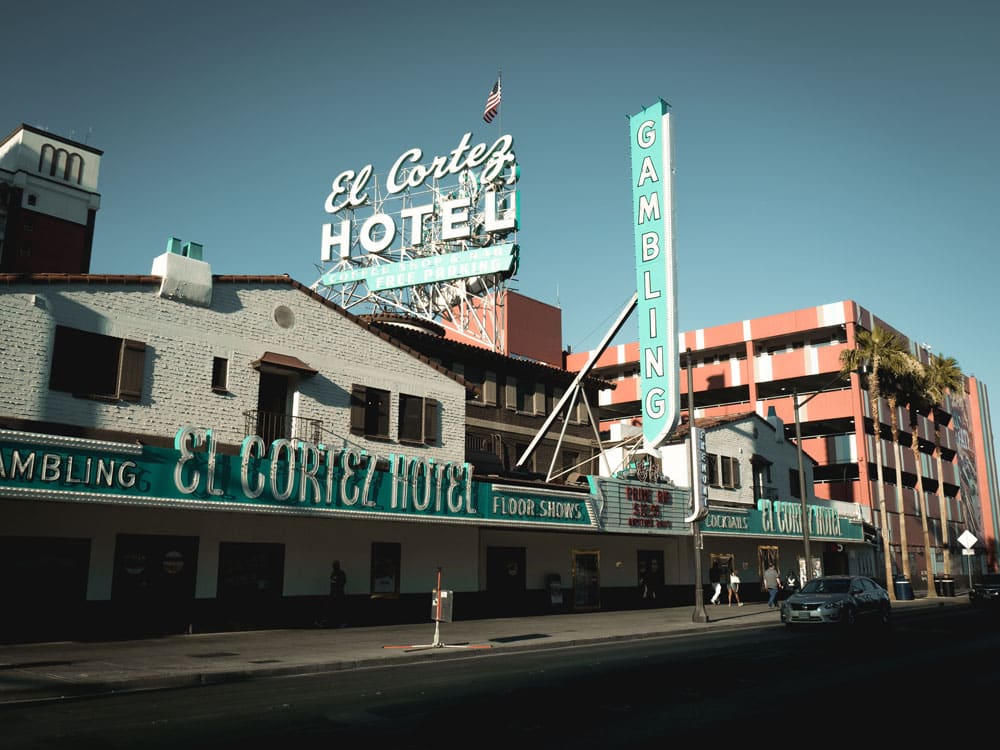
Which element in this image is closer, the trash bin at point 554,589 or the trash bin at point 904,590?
the trash bin at point 554,589

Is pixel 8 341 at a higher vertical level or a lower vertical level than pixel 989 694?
higher

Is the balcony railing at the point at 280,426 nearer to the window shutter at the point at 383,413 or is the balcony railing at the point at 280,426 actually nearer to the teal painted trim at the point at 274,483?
the teal painted trim at the point at 274,483

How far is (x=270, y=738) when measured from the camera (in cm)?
911

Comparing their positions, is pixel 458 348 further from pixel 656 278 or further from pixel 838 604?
pixel 838 604

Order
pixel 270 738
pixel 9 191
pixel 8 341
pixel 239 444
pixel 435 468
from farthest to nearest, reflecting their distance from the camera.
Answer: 1. pixel 9 191
2. pixel 435 468
3. pixel 239 444
4. pixel 8 341
5. pixel 270 738

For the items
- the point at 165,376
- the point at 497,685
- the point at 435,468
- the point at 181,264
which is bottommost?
the point at 497,685

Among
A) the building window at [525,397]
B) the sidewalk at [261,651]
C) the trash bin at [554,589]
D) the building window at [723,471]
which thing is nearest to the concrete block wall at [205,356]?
the sidewalk at [261,651]

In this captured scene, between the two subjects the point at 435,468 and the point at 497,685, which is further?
the point at 435,468

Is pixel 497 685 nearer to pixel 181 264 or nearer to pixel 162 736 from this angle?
pixel 162 736

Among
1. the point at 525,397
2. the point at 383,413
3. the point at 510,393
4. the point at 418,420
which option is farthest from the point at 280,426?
the point at 525,397

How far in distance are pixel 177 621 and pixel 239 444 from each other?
473 centimetres

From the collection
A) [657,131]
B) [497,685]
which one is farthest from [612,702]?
[657,131]

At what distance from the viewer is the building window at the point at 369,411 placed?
2533 centimetres

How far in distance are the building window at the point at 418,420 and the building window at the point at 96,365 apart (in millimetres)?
8705
